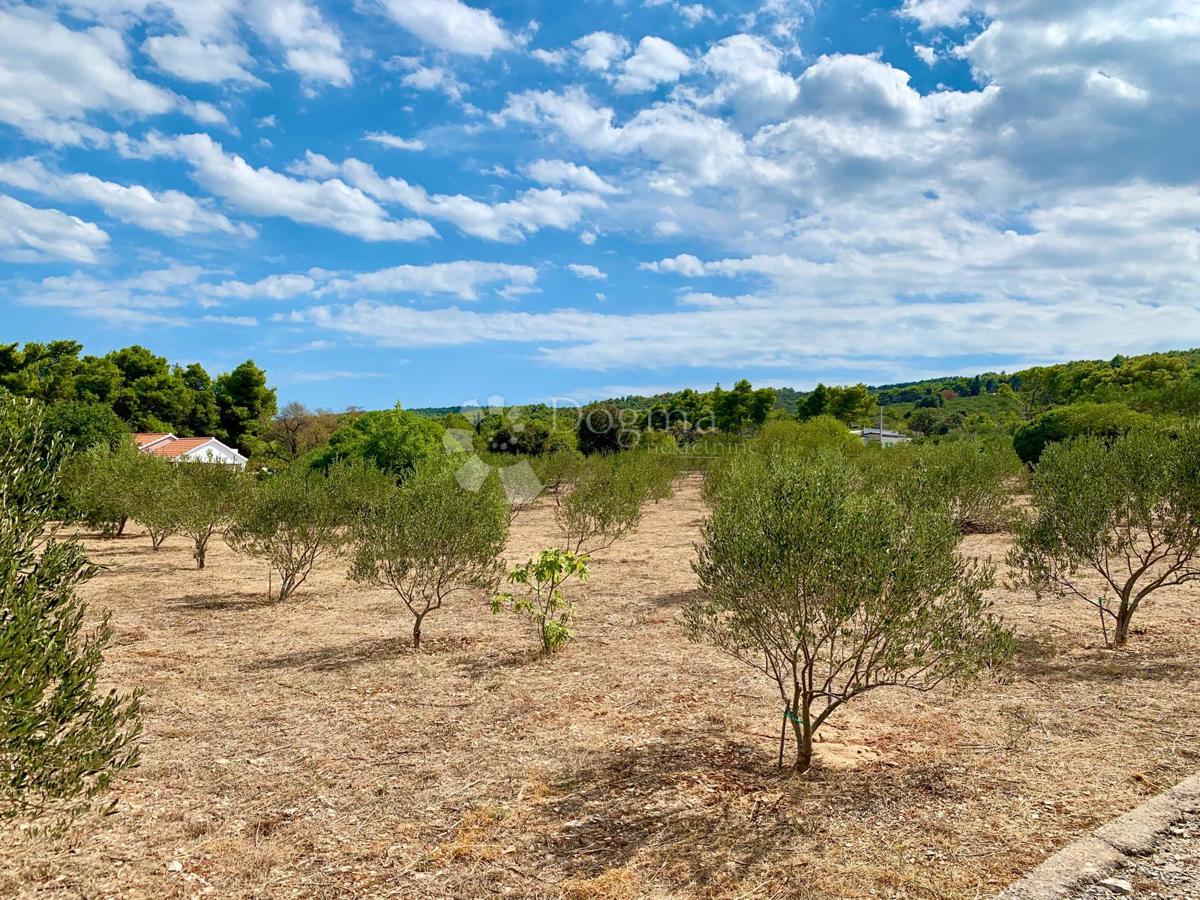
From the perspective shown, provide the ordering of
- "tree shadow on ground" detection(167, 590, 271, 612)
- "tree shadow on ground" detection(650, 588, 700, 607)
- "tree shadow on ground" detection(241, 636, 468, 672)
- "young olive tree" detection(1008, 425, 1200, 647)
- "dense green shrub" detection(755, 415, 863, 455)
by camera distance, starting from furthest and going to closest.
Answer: "dense green shrub" detection(755, 415, 863, 455) → "tree shadow on ground" detection(167, 590, 271, 612) → "tree shadow on ground" detection(650, 588, 700, 607) → "tree shadow on ground" detection(241, 636, 468, 672) → "young olive tree" detection(1008, 425, 1200, 647)

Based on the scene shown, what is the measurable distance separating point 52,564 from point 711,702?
9897mm

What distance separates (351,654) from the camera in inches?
628

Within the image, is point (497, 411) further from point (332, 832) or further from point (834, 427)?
point (332, 832)

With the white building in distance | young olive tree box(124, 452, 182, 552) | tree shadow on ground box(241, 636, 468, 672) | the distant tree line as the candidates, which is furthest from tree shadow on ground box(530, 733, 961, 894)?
the white building in distance

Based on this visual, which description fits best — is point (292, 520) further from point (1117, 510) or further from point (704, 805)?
point (1117, 510)

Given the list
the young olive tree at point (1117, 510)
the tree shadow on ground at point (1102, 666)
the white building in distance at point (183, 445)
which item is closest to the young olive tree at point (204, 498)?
the tree shadow on ground at point (1102, 666)

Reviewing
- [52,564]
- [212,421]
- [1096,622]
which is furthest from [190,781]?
[212,421]

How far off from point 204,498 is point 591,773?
24.2 metres

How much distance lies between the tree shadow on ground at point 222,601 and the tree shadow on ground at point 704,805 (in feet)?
50.2

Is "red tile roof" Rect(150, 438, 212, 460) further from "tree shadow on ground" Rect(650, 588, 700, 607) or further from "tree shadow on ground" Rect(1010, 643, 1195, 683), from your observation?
"tree shadow on ground" Rect(1010, 643, 1195, 683)

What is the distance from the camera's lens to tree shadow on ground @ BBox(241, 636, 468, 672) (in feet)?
49.5

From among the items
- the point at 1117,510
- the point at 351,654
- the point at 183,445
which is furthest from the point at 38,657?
the point at 183,445

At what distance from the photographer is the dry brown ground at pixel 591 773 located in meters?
7.32

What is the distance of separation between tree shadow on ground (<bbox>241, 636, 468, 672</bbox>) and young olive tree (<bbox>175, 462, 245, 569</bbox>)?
11.6 metres
